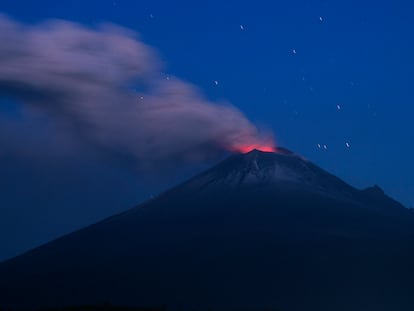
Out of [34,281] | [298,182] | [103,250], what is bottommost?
[34,281]

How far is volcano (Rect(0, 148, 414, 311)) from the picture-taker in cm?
6569

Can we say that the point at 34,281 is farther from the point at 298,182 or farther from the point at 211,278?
the point at 298,182

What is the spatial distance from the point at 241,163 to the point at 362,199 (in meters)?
18.6

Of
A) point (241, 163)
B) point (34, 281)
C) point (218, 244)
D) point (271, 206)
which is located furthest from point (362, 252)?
point (241, 163)

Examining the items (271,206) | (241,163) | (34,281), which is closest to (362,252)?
(271,206)

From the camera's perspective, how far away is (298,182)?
119 m

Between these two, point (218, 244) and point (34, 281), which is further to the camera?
point (218, 244)

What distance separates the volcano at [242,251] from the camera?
65688 mm

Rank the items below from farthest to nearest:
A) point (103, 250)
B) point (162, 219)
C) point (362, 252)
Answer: point (162, 219) → point (103, 250) → point (362, 252)

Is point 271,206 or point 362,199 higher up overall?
point 362,199

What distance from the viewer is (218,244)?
89.2m

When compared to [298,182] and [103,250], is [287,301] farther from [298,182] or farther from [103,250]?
[298,182]

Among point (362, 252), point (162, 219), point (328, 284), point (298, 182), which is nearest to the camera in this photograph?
point (328, 284)

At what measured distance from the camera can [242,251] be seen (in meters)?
86.4
